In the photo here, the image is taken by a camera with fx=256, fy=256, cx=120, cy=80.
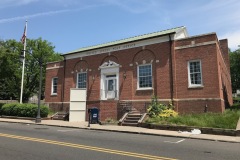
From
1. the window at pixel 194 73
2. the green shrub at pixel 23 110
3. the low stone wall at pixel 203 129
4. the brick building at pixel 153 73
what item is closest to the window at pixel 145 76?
the brick building at pixel 153 73

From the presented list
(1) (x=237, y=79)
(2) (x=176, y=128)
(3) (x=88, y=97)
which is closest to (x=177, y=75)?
(2) (x=176, y=128)

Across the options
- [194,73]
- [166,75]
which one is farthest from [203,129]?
[166,75]

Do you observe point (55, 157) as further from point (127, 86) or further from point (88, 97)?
point (88, 97)

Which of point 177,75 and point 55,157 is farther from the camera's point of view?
point 177,75

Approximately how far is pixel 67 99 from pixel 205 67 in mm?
15710

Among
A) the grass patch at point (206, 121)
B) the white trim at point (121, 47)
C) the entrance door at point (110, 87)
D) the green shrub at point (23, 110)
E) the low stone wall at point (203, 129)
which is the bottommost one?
the low stone wall at point (203, 129)

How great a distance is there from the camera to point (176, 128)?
16375 millimetres

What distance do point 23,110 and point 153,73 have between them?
14.4m

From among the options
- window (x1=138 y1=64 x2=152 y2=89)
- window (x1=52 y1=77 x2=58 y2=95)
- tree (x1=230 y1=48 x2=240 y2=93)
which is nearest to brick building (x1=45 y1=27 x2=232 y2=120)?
window (x1=138 y1=64 x2=152 y2=89)

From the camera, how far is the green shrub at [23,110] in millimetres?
26234

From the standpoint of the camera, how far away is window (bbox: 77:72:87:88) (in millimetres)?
28391

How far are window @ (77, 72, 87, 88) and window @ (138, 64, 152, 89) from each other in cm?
699

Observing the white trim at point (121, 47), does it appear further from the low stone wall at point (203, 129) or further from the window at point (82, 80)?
the low stone wall at point (203, 129)

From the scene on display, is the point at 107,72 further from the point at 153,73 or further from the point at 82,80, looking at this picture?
the point at 153,73
